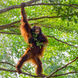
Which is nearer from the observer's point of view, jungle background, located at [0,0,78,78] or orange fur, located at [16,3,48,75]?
orange fur, located at [16,3,48,75]

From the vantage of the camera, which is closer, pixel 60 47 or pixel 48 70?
pixel 60 47

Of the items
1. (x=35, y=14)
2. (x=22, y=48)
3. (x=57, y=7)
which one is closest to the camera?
(x=57, y=7)

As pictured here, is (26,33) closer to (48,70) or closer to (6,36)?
(6,36)

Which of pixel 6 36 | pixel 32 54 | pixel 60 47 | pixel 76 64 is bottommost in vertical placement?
pixel 76 64

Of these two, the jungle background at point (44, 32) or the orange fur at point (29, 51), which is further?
the jungle background at point (44, 32)

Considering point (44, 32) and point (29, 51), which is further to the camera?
point (44, 32)

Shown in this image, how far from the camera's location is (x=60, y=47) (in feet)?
18.3

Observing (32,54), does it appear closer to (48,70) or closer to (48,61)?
(48,61)

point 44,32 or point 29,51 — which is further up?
point 44,32

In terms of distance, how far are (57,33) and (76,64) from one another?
1.35m

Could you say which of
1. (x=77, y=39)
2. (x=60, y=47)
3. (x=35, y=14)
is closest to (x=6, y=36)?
(x=35, y=14)

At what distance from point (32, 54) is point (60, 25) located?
4.61 feet

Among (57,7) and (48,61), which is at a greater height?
(57,7)

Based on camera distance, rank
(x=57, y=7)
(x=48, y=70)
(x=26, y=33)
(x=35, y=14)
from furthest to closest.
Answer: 1. (x=48, y=70)
2. (x=35, y=14)
3. (x=26, y=33)
4. (x=57, y=7)
